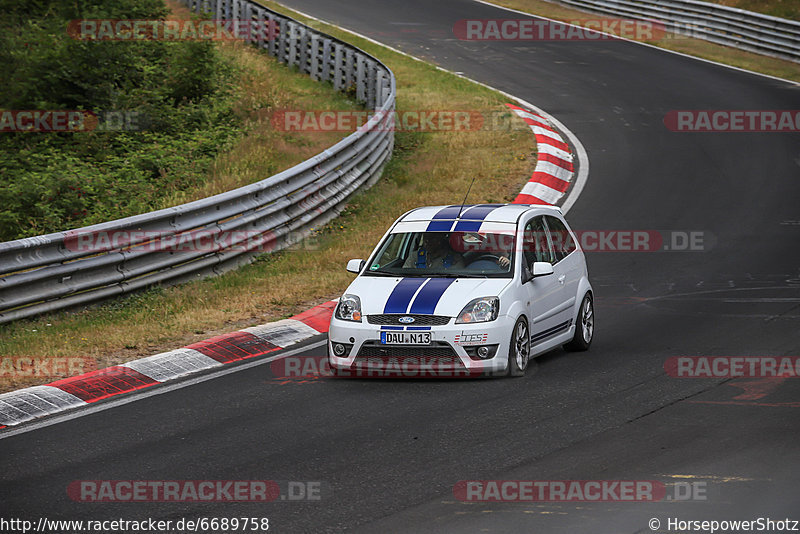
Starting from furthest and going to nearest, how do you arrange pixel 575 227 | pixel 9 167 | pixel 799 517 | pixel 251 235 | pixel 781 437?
1. pixel 9 167
2. pixel 575 227
3. pixel 251 235
4. pixel 781 437
5. pixel 799 517

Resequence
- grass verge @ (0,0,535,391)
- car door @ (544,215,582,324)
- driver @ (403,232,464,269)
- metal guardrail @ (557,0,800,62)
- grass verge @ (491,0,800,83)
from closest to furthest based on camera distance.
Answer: driver @ (403,232,464,269) < car door @ (544,215,582,324) < grass verge @ (0,0,535,391) < grass verge @ (491,0,800,83) < metal guardrail @ (557,0,800,62)

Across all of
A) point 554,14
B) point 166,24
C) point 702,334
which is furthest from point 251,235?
point 554,14

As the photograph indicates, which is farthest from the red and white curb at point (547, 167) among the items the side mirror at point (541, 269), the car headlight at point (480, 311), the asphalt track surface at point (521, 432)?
the car headlight at point (480, 311)

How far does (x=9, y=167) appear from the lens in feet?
69.1

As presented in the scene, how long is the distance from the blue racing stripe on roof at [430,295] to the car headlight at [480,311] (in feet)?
0.89

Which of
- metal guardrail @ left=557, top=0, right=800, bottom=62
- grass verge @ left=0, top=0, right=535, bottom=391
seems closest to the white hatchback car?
grass verge @ left=0, top=0, right=535, bottom=391

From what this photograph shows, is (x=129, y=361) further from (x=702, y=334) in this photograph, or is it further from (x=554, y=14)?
(x=554, y=14)

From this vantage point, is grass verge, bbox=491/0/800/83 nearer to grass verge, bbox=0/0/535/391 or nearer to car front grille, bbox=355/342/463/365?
grass verge, bbox=0/0/535/391

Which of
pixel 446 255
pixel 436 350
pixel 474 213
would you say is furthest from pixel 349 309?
pixel 474 213

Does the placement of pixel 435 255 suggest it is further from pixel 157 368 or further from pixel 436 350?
pixel 157 368

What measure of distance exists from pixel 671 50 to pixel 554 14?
6.18m

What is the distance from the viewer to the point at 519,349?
9.98 meters

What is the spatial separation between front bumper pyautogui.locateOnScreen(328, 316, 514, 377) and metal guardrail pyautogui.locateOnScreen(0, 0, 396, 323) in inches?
157

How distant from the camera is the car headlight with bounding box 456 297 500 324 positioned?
31.8ft
